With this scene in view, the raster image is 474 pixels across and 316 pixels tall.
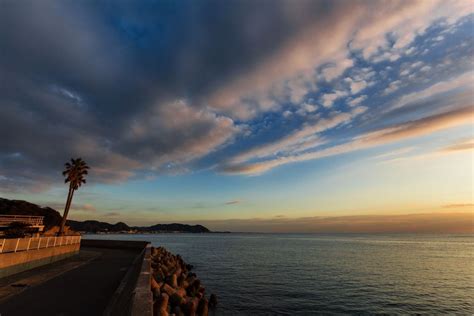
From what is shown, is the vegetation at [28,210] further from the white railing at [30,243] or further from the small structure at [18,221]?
the white railing at [30,243]

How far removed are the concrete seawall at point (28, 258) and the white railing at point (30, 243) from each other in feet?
0.73

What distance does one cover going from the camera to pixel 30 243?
16297 mm

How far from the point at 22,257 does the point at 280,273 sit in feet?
71.7

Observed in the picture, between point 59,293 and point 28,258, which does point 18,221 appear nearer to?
point 28,258

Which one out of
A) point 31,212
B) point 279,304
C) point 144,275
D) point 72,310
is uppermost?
point 31,212

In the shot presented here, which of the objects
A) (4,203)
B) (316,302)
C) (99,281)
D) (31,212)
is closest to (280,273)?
(316,302)

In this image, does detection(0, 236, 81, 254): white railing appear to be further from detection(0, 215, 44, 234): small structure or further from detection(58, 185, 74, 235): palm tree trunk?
detection(58, 185, 74, 235): palm tree trunk

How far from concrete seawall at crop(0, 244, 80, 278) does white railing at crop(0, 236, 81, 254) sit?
22 centimetres

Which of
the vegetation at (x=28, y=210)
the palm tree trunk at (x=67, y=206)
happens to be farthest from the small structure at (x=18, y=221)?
the vegetation at (x=28, y=210)

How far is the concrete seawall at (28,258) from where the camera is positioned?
529 inches

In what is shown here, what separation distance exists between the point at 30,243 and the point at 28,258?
2.89 feet

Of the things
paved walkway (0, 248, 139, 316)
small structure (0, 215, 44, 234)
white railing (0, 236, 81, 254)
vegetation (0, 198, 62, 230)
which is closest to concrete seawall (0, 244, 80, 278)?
white railing (0, 236, 81, 254)

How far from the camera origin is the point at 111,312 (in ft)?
26.2

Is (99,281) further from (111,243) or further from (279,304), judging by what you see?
(111,243)
